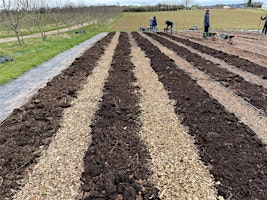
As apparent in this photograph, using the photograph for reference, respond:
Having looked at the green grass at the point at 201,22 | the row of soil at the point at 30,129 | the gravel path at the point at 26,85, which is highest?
the green grass at the point at 201,22

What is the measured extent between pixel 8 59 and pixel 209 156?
9.88m

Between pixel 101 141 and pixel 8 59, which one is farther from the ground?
pixel 8 59

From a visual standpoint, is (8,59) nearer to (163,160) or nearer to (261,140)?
(163,160)

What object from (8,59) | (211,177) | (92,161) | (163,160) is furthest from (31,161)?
(8,59)

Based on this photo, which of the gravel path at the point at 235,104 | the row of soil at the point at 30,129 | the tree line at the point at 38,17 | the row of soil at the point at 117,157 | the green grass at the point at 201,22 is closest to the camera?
the row of soil at the point at 117,157

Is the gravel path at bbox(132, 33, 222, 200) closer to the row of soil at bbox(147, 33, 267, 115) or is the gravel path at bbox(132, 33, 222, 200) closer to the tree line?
the row of soil at bbox(147, 33, 267, 115)

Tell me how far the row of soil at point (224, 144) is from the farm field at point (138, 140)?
16 millimetres

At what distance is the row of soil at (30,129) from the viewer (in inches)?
126

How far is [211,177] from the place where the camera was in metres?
3.08

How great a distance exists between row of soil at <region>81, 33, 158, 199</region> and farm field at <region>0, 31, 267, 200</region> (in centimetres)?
1

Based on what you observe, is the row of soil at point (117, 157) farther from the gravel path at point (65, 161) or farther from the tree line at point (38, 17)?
the tree line at point (38, 17)

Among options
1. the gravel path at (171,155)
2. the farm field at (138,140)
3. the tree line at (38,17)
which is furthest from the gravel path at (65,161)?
the tree line at (38,17)

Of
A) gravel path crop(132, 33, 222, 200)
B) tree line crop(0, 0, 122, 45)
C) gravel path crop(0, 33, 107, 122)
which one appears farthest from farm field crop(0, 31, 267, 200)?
tree line crop(0, 0, 122, 45)

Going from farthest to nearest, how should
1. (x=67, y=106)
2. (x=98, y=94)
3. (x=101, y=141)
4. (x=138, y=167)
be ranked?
(x=98, y=94), (x=67, y=106), (x=101, y=141), (x=138, y=167)
